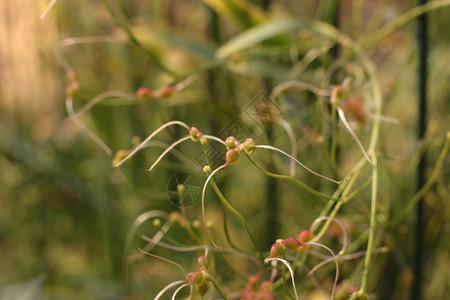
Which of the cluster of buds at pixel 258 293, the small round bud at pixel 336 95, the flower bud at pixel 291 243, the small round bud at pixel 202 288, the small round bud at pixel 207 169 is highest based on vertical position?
the small round bud at pixel 336 95

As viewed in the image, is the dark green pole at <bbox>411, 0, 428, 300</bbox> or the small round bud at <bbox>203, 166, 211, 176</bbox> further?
the dark green pole at <bbox>411, 0, 428, 300</bbox>

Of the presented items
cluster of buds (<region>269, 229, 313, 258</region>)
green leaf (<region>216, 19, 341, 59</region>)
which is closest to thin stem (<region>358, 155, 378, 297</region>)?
cluster of buds (<region>269, 229, 313, 258</region>)

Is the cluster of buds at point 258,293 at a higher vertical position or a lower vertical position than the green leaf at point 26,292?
higher

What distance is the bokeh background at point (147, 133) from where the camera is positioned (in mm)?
532

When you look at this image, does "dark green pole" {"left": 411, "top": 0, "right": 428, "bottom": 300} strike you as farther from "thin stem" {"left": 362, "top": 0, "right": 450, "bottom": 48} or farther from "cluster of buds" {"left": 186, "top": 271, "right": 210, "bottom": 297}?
"cluster of buds" {"left": 186, "top": 271, "right": 210, "bottom": 297}

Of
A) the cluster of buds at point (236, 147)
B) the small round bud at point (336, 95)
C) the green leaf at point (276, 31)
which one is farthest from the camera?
the green leaf at point (276, 31)

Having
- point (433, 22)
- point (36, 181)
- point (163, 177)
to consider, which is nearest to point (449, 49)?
point (433, 22)

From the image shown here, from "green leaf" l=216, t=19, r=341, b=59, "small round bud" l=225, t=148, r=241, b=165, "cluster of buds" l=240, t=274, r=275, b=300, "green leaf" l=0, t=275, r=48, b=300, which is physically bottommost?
"green leaf" l=0, t=275, r=48, b=300

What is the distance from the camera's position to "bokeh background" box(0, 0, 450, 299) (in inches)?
21.0

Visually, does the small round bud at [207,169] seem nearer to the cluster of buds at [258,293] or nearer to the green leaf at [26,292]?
Result: the cluster of buds at [258,293]

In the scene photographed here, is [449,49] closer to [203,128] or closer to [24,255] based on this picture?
[203,128]

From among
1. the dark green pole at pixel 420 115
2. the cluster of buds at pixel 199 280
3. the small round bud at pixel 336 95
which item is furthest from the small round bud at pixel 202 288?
the dark green pole at pixel 420 115

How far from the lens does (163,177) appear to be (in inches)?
28.1

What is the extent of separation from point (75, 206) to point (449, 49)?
2.10ft
